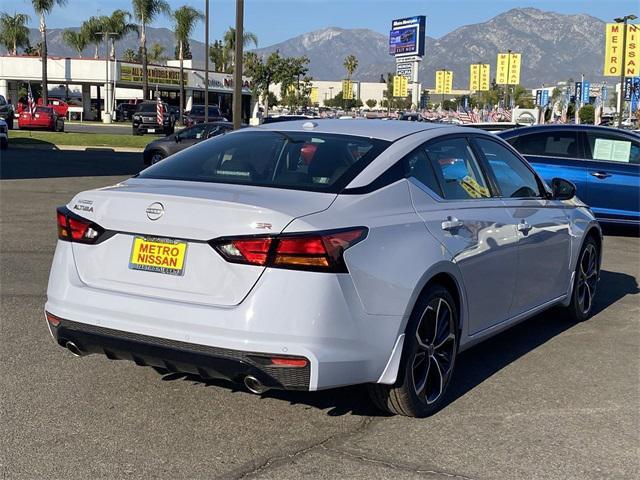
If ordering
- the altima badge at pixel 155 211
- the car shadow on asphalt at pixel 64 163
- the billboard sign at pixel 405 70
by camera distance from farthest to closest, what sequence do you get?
the billboard sign at pixel 405 70 < the car shadow on asphalt at pixel 64 163 < the altima badge at pixel 155 211

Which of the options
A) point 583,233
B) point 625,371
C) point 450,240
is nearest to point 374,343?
point 450,240

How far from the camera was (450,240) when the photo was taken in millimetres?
4523

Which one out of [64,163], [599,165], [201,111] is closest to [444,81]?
[201,111]

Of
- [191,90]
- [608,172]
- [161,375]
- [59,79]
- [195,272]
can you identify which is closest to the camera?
[195,272]

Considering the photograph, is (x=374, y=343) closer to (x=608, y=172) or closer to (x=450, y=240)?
(x=450, y=240)

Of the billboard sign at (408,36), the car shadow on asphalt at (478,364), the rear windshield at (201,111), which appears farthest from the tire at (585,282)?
the billboard sign at (408,36)

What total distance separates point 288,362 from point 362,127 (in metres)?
2.01

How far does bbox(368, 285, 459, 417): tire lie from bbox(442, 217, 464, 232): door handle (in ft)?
1.17

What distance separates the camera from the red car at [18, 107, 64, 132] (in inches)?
1601

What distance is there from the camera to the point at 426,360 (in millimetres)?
4438

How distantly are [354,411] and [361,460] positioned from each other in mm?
681

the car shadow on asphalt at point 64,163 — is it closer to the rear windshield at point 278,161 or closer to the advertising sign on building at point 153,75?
the rear windshield at point 278,161

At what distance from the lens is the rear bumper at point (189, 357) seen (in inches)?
146

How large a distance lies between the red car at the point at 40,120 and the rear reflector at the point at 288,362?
40.2 m
